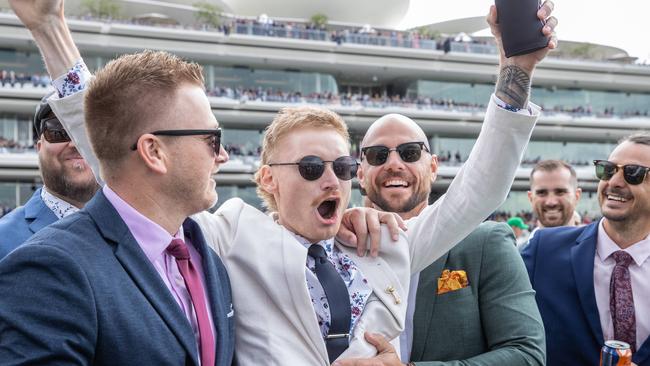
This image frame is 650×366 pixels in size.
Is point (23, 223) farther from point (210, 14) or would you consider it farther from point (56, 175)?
point (210, 14)

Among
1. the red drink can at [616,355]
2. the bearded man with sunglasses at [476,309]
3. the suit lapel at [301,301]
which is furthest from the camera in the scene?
the red drink can at [616,355]

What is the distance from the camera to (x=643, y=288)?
126 inches

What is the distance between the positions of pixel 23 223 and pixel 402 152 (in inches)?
76.9

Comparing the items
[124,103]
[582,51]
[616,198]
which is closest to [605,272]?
[616,198]

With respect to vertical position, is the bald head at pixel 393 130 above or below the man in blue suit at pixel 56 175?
above

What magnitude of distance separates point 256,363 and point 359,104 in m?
29.5

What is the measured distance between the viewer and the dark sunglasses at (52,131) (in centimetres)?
313

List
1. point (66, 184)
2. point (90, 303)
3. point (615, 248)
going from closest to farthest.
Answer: point (90, 303)
point (66, 184)
point (615, 248)

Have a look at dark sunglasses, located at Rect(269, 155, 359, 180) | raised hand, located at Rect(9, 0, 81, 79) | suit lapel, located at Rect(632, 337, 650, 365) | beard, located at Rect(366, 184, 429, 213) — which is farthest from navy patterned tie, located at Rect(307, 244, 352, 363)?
suit lapel, located at Rect(632, 337, 650, 365)

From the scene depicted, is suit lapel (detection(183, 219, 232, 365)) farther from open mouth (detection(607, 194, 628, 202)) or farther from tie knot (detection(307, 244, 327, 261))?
open mouth (detection(607, 194, 628, 202))

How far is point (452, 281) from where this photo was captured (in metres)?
2.57

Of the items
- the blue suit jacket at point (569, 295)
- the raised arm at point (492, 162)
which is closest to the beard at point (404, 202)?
the raised arm at point (492, 162)

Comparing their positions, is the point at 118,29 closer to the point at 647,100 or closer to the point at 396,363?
the point at 396,363

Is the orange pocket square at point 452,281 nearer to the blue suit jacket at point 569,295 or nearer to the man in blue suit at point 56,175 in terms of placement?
the blue suit jacket at point 569,295
